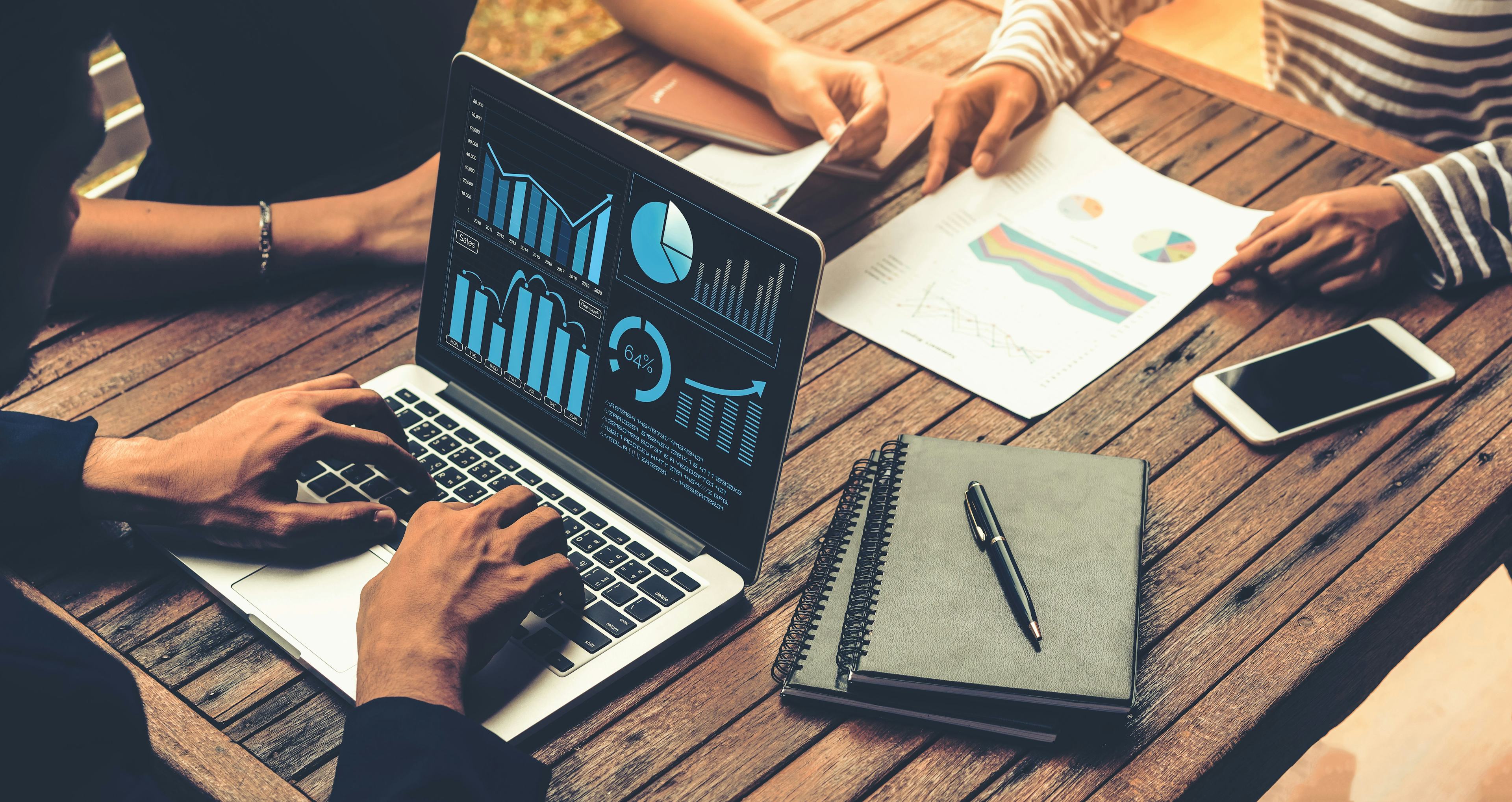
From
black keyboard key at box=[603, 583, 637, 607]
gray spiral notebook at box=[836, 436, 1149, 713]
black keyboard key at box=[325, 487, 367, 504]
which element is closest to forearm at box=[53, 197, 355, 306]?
black keyboard key at box=[325, 487, 367, 504]

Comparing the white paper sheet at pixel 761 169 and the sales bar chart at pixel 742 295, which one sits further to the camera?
the white paper sheet at pixel 761 169

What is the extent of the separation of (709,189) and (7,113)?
0.44m

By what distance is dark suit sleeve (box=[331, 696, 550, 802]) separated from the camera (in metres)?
0.73

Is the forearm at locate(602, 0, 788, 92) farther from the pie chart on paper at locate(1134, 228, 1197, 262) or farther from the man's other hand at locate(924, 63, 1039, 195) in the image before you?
the pie chart on paper at locate(1134, 228, 1197, 262)

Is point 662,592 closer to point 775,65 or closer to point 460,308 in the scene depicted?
point 460,308

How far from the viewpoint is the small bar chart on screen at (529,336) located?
0.93 metres

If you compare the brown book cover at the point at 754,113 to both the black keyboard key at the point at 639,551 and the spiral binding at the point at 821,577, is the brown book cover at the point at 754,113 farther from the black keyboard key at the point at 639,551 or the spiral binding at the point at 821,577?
the black keyboard key at the point at 639,551

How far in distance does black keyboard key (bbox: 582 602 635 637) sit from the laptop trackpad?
18 centimetres

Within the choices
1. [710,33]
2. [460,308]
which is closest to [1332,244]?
[710,33]

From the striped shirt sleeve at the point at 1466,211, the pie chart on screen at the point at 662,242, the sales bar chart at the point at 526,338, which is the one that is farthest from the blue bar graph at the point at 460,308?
Result: the striped shirt sleeve at the point at 1466,211

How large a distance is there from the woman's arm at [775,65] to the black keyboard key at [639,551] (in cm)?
61

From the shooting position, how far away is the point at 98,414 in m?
1.07

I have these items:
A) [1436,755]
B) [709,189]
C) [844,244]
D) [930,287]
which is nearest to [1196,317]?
[930,287]

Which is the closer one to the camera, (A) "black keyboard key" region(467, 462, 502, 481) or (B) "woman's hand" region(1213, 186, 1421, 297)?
(A) "black keyboard key" region(467, 462, 502, 481)
